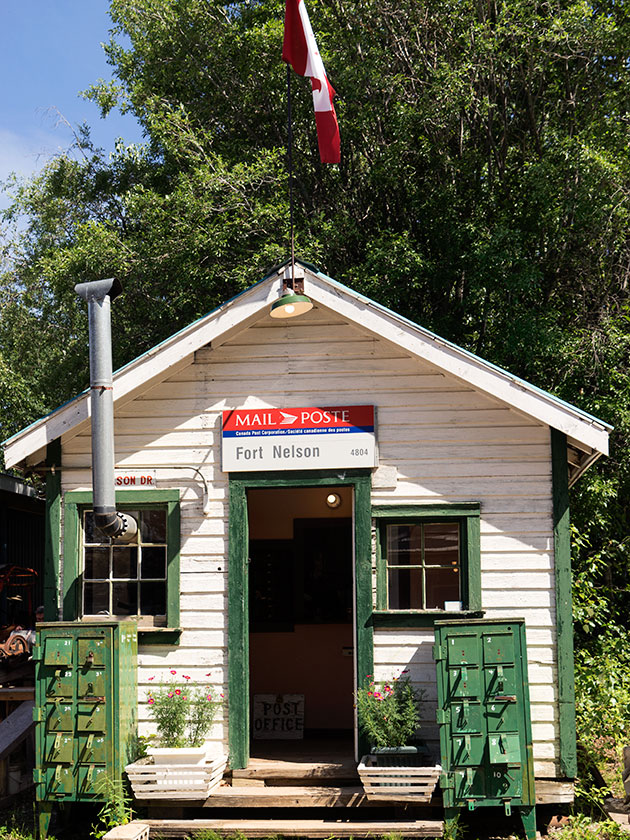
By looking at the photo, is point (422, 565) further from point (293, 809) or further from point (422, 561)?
point (293, 809)

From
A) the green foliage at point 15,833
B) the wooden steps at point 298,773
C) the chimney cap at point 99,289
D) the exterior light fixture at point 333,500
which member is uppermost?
the chimney cap at point 99,289

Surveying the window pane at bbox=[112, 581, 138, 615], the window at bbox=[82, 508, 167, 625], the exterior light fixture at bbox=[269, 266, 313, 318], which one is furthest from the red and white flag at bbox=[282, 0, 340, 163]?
the window pane at bbox=[112, 581, 138, 615]

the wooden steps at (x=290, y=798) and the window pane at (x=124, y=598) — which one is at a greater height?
the window pane at (x=124, y=598)

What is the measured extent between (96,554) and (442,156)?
9303 millimetres

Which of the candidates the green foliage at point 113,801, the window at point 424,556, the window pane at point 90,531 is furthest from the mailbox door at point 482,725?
the window pane at point 90,531

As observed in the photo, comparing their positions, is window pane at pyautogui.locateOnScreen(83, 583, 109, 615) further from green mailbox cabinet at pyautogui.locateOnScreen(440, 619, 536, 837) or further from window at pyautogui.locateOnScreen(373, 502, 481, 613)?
green mailbox cabinet at pyautogui.locateOnScreen(440, 619, 536, 837)

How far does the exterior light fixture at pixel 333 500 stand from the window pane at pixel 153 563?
2889 mm

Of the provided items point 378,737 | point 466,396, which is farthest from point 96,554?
point 466,396

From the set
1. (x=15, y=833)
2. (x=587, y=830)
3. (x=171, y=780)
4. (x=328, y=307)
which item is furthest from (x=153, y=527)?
(x=587, y=830)

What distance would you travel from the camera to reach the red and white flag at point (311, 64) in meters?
8.27

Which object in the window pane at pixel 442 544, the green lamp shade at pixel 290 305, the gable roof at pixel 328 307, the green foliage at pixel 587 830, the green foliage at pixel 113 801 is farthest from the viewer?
the window pane at pixel 442 544

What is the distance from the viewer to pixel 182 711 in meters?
7.43

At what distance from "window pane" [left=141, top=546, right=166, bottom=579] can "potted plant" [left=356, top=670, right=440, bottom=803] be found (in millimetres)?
2098

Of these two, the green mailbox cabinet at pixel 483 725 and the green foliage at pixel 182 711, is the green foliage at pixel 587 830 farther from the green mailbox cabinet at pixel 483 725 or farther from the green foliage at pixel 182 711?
the green foliage at pixel 182 711
